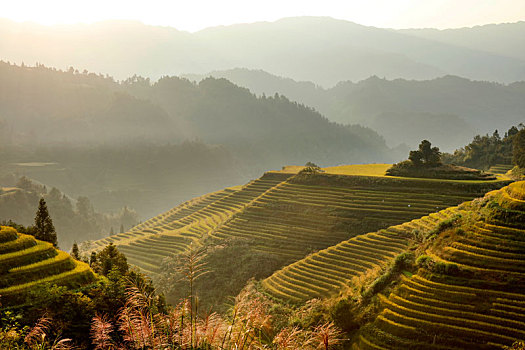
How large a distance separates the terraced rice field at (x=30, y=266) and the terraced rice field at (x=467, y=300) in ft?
58.2

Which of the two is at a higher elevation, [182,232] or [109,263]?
[109,263]

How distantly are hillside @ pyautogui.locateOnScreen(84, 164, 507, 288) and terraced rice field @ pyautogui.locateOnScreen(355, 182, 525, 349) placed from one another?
2214 cm

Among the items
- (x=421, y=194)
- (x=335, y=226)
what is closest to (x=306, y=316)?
(x=335, y=226)

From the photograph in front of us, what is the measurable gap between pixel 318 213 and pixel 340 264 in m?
16.0

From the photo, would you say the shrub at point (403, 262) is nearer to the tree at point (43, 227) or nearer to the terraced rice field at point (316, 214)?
the terraced rice field at point (316, 214)

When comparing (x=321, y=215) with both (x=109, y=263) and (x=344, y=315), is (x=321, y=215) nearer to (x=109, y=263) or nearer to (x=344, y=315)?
(x=344, y=315)

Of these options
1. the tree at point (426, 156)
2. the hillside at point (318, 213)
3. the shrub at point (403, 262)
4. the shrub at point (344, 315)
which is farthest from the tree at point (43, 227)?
the tree at point (426, 156)

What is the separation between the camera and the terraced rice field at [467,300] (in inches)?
812

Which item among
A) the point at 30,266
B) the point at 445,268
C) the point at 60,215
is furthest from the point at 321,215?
the point at 60,215

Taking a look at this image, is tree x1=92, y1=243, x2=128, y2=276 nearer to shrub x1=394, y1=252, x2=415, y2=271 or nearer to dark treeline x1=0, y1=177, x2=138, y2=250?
shrub x1=394, y1=252, x2=415, y2=271

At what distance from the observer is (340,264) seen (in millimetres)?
36969

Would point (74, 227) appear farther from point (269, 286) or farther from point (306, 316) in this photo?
point (306, 316)

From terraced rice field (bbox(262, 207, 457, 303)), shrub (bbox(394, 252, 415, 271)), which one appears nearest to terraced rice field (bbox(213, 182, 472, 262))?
terraced rice field (bbox(262, 207, 457, 303))

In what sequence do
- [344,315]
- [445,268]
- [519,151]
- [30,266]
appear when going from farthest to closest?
[519,151]
[344,315]
[30,266]
[445,268]
